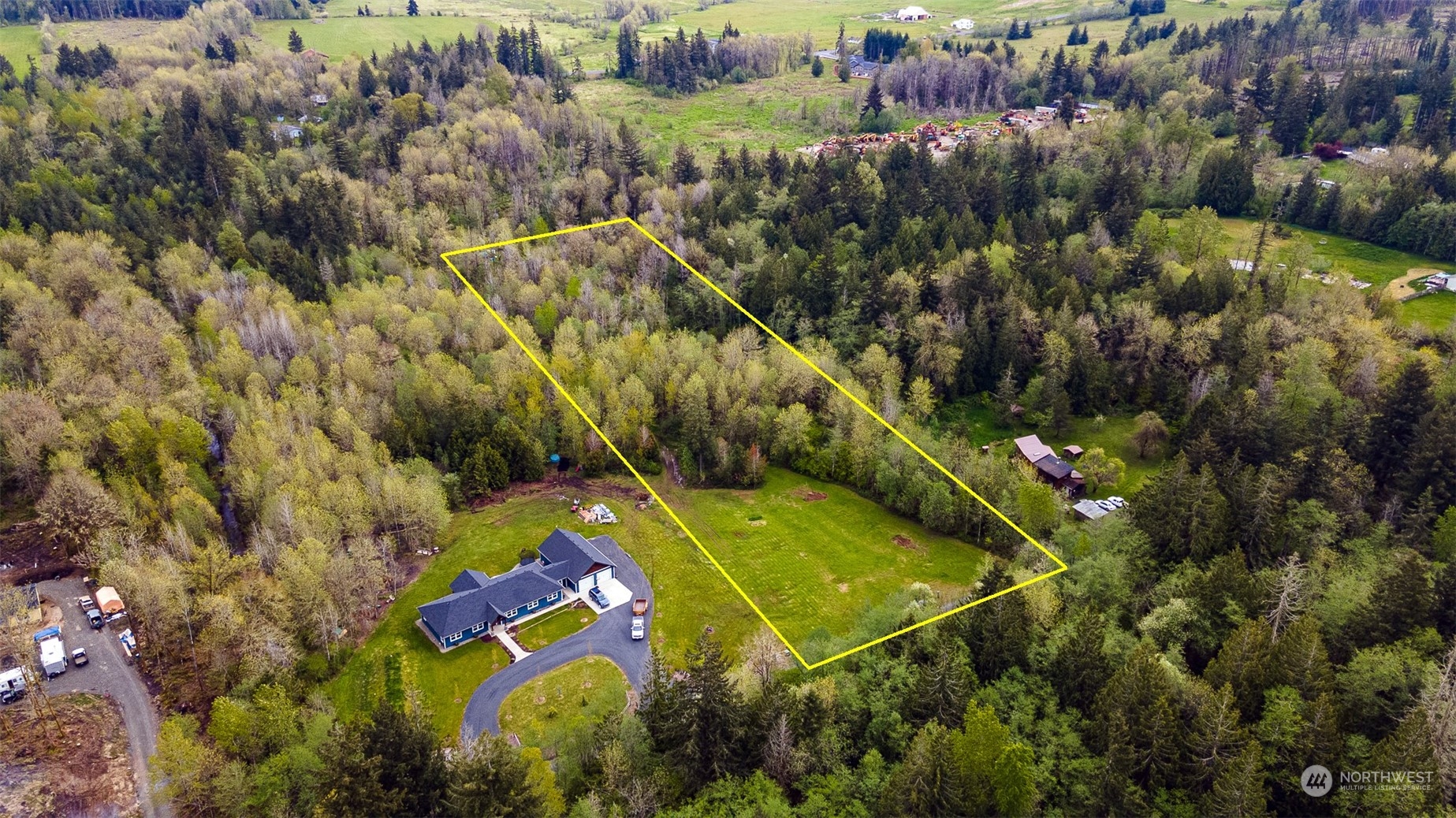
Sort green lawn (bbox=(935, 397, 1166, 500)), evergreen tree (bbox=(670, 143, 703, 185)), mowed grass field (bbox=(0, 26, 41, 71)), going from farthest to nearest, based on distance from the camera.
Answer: mowed grass field (bbox=(0, 26, 41, 71)) < evergreen tree (bbox=(670, 143, 703, 185)) < green lawn (bbox=(935, 397, 1166, 500))

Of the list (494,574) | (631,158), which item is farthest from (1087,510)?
(631,158)

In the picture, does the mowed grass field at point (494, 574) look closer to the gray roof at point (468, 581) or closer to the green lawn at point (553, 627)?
the green lawn at point (553, 627)

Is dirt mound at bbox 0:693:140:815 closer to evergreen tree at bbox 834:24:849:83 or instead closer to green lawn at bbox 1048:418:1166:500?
green lawn at bbox 1048:418:1166:500

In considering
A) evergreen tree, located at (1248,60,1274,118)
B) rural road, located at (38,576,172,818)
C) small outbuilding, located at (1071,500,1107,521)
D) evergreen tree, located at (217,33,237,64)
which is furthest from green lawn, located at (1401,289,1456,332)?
evergreen tree, located at (217,33,237,64)

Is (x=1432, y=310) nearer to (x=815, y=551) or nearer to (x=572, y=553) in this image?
(x=815, y=551)

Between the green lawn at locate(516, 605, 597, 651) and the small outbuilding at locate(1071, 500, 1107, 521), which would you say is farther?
the small outbuilding at locate(1071, 500, 1107, 521)

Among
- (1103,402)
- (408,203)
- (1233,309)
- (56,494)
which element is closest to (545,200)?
(408,203)
